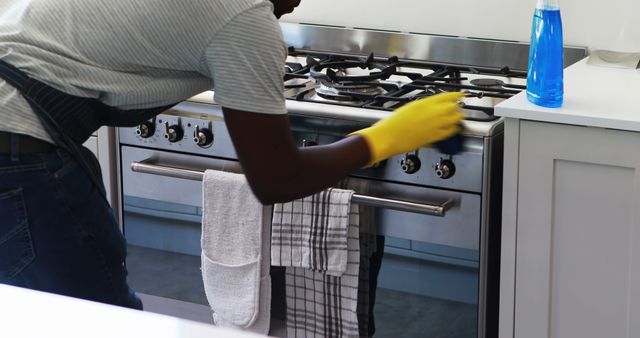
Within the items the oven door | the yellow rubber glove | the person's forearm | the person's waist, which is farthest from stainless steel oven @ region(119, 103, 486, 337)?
the person's waist

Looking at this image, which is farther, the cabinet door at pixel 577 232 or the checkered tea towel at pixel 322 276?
the checkered tea towel at pixel 322 276

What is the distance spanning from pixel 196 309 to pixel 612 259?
1.01 metres

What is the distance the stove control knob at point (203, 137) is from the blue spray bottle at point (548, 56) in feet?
2.41

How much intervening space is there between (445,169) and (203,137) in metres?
0.57

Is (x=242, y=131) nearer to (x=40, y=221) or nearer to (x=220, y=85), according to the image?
(x=220, y=85)

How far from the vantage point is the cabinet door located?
2.06 meters

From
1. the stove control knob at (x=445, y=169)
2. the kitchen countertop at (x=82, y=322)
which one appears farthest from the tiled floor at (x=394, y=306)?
the kitchen countertop at (x=82, y=322)

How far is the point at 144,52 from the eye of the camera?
162 cm

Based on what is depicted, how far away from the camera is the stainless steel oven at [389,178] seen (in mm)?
2193

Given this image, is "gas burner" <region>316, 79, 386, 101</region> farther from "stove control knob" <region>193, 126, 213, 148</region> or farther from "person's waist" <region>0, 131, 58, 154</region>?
"person's waist" <region>0, 131, 58, 154</region>

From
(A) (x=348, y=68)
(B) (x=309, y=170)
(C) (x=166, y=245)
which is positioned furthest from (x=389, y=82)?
(B) (x=309, y=170)

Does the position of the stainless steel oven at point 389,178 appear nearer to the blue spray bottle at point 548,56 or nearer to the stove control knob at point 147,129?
the stove control knob at point 147,129

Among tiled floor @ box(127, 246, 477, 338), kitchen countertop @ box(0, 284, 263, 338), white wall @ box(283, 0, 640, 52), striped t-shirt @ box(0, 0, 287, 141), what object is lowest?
tiled floor @ box(127, 246, 477, 338)

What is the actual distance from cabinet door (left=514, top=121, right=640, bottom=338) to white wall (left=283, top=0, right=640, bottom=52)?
A: 59cm
